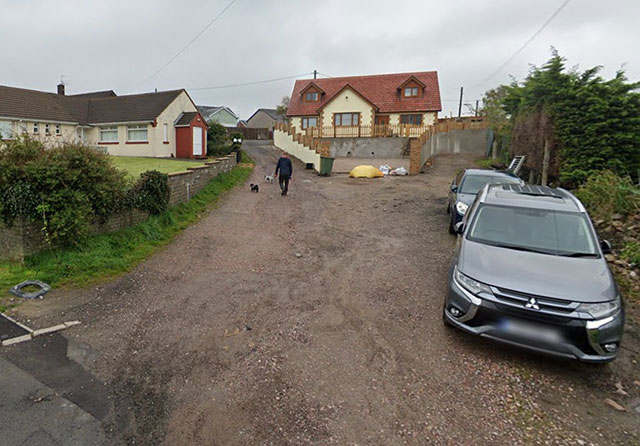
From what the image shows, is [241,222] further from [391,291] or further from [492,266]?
[492,266]

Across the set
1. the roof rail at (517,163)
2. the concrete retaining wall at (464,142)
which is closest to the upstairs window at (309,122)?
the concrete retaining wall at (464,142)

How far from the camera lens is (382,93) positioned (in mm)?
33156

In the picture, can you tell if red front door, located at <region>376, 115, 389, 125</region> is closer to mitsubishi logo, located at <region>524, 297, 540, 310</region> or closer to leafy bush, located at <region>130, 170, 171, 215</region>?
leafy bush, located at <region>130, 170, 171, 215</region>

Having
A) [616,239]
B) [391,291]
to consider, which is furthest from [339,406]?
[616,239]

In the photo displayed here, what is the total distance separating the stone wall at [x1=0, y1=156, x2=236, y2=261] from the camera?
615cm

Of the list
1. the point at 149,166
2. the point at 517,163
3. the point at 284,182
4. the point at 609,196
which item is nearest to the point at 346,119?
the point at 517,163

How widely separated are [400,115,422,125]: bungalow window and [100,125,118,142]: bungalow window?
23.0 metres

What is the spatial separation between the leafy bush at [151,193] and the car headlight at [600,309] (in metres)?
8.20

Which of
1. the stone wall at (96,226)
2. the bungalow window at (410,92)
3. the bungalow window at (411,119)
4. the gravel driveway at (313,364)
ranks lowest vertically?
the gravel driveway at (313,364)

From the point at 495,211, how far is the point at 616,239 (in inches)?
152

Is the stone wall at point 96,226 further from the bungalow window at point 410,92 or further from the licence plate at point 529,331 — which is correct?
the bungalow window at point 410,92

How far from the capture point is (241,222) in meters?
9.86

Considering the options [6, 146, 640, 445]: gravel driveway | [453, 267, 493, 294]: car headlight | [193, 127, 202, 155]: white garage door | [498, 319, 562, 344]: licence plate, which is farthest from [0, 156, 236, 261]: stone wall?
[193, 127, 202, 155]: white garage door

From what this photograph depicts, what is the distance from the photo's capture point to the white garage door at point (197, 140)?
24.1 m
